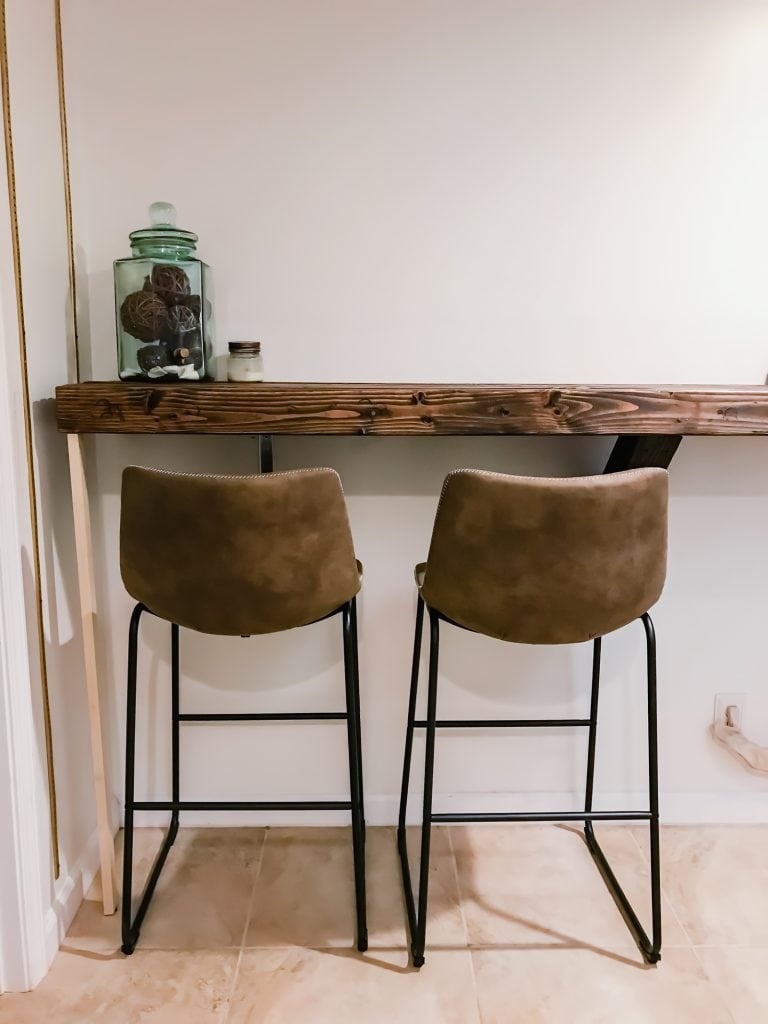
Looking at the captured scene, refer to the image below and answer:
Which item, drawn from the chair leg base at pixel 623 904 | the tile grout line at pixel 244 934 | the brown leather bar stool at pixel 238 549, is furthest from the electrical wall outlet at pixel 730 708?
the tile grout line at pixel 244 934

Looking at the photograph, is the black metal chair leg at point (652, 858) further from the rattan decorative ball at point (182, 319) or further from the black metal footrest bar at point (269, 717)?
the rattan decorative ball at point (182, 319)

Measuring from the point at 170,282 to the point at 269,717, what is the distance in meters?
1.02

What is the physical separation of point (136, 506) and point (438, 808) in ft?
3.73

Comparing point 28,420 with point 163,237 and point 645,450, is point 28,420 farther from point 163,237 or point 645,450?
point 645,450

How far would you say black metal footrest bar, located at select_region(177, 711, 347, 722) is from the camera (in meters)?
1.82

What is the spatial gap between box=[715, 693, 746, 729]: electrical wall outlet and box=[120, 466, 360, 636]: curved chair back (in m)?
1.10

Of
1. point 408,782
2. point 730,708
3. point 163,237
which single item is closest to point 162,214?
point 163,237

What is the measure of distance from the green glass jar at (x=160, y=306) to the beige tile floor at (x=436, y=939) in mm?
1163

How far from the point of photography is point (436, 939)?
5.28 feet

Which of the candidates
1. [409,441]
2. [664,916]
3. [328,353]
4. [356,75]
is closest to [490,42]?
[356,75]

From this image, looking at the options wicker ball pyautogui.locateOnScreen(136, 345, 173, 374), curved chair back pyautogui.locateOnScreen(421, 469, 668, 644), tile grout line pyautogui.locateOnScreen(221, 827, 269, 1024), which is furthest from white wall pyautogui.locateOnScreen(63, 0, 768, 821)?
curved chair back pyautogui.locateOnScreen(421, 469, 668, 644)

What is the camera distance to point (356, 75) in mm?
1658

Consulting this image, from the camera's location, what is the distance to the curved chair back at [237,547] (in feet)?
4.33

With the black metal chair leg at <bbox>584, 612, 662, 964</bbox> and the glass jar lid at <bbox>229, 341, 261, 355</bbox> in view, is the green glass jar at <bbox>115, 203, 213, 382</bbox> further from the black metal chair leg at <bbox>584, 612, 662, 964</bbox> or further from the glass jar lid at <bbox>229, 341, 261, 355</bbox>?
the black metal chair leg at <bbox>584, 612, 662, 964</bbox>
